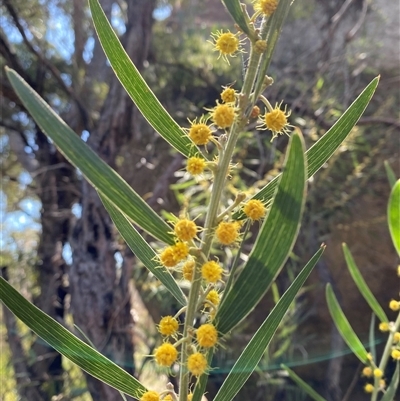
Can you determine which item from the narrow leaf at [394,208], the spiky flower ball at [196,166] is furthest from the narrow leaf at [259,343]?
the narrow leaf at [394,208]

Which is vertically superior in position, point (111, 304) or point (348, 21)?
point (348, 21)

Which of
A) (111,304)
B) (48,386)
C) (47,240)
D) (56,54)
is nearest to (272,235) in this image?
(111,304)

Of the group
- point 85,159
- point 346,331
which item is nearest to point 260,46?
point 85,159

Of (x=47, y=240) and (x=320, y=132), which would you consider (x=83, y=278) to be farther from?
(x=320, y=132)

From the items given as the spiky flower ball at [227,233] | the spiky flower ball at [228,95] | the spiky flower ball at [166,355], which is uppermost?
the spiky flower ball at [228,95]

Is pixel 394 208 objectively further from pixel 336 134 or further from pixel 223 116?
pixel 223 116

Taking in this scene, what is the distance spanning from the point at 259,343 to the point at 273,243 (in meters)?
0.11

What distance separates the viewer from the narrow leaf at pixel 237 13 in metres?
0.30

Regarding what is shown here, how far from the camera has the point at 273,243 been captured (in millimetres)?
266

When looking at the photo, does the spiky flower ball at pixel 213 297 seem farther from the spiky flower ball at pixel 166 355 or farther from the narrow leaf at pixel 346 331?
the narrow leaf at pixel 346 331

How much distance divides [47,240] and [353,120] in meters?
1.23

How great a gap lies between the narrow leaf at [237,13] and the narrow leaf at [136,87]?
0.28ft

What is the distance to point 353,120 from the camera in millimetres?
367

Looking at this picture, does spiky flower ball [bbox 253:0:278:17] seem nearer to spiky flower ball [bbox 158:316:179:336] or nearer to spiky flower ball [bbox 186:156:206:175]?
spiky flower ball [bbox 186:156:206:175]
